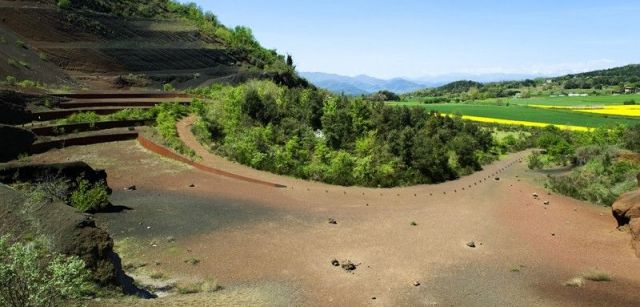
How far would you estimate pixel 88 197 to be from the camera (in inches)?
704

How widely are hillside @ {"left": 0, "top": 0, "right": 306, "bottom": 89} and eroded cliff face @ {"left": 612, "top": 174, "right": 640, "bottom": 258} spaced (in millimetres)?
42456

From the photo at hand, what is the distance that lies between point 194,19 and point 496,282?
80.5m

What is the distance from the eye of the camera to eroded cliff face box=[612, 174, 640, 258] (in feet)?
55.7

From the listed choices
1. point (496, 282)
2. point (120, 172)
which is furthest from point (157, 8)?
point (496, 282)

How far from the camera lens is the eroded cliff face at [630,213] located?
55.7 ft

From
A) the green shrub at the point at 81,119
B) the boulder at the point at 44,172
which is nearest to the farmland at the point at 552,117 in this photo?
the green shrub at the point at 81,119

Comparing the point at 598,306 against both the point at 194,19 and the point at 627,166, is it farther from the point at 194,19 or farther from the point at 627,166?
the point at 194,19

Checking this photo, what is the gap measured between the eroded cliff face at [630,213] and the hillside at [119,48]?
139 ft

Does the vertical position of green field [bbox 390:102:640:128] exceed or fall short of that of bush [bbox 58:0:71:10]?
it falls short

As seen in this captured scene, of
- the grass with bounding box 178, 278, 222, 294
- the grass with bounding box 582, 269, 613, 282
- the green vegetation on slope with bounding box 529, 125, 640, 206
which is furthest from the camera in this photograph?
the green vegetation on slope with bounding box 529, 125, 640, 206

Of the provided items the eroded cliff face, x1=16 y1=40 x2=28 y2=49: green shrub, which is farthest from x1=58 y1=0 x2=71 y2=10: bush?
the eroded cliff face

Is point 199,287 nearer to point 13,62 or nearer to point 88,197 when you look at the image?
point 88,197

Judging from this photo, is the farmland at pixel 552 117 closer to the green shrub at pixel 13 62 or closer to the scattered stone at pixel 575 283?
the green shrub at pixel 13 62

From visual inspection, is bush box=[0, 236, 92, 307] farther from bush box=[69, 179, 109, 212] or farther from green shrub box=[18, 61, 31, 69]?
green shrub box=[18, 61, 31, 69]
